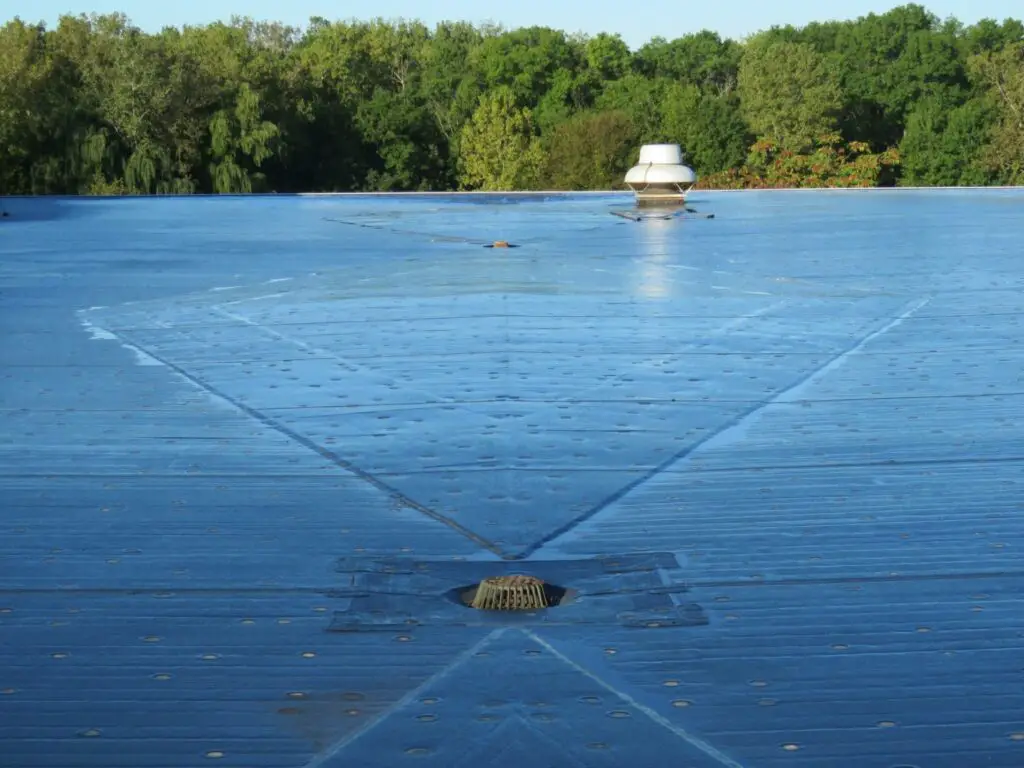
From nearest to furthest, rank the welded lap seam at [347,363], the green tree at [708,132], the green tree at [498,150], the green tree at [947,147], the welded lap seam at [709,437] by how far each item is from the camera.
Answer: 1. the welded lap seam at [709,437]
2. the welded lap seam at [347,363]
3. the green tree at [947,147]
4. the green tree at [708,132]
5. the green tree at [498,150]

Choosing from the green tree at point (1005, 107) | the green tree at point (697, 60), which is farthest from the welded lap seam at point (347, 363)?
the green tree at point (697, 60)

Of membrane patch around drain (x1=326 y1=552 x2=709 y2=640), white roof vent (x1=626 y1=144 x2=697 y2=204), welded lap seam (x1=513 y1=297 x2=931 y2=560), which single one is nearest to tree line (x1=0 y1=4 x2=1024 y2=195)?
white roof vent (x1=626 y1=144 x2=697 y2=204)

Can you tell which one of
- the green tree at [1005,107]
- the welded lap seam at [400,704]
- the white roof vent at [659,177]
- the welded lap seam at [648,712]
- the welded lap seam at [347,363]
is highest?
the green tree at [1005,107]

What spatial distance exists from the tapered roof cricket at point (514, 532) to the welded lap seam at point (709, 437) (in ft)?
0.08

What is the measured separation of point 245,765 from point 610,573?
59.2 inches

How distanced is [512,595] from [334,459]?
195 centimetres

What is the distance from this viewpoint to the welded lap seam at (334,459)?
15.3 feet

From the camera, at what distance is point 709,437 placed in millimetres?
6055

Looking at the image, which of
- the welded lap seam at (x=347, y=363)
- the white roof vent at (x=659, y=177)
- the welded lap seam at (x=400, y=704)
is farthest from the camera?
the white roof vent at (x=659, y=177)

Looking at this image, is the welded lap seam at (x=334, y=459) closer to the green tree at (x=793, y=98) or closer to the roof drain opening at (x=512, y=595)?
the roof drain opening at (x=512, y=595)

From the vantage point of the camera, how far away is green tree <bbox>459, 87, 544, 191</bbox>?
5578 centimetres

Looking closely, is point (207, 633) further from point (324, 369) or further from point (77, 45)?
point (77, 45)

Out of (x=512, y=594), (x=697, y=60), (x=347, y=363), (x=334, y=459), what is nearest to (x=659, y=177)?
(x=347, y=363)

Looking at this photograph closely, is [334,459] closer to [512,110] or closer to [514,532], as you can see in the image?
[514,532]
